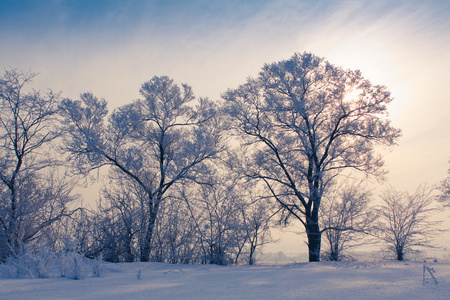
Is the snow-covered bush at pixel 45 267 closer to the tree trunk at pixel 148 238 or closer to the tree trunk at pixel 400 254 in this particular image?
the tree trunk at pixel 148 238

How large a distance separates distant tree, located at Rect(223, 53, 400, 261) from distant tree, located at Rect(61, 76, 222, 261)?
218 cm

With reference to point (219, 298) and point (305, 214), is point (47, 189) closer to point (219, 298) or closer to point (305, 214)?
point (305, 214)

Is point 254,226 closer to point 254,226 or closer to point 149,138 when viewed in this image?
point 254,226

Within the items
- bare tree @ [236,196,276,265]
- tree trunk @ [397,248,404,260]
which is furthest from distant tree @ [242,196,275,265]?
tree trunk @ [397,248,404,260]

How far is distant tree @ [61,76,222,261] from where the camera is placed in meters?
13.6

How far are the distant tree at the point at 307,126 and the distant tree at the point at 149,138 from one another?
2.18m

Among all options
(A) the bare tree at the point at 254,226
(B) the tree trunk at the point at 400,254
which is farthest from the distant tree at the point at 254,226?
(B) the tree trunk at the point at 400,254

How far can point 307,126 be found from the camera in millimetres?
13133

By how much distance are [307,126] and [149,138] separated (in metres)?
7.13

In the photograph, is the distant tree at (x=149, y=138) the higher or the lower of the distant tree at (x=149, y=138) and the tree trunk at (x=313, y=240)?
the higher

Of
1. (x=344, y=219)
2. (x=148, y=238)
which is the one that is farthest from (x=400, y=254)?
(x=148, y=238)

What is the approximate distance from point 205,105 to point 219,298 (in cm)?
1247

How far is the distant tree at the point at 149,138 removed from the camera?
1359 cm

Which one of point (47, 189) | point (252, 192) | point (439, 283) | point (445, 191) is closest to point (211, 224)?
point (252, 192)
